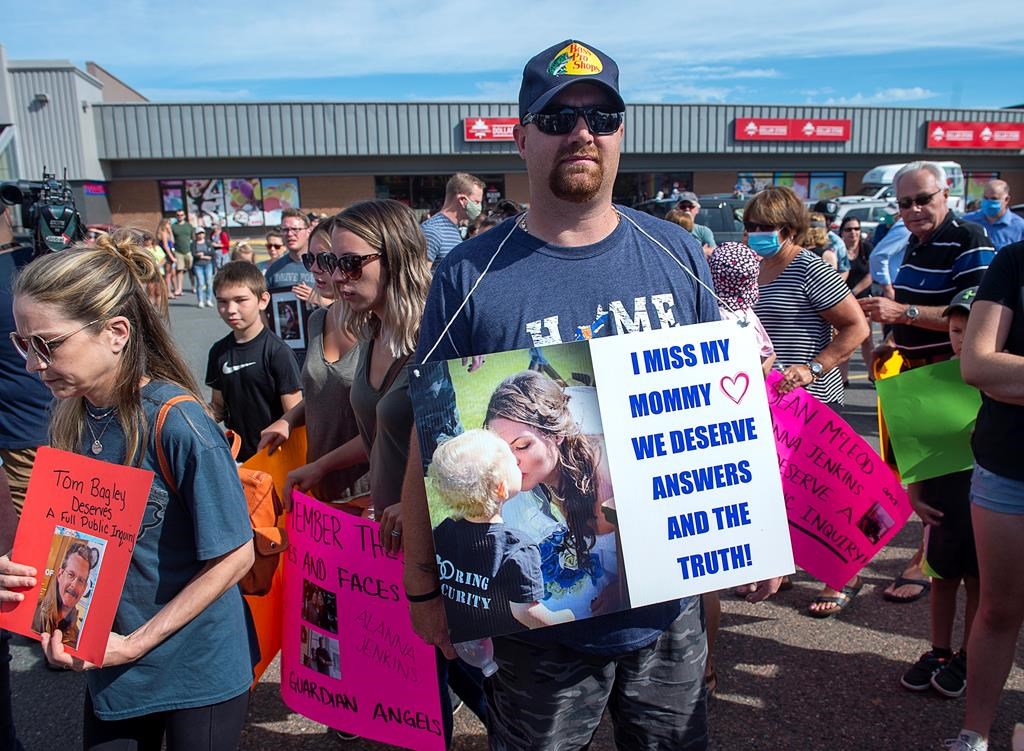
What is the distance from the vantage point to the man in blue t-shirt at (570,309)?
5.77ft

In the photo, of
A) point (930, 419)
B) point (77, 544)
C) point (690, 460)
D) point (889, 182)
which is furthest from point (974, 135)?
point (77, 544)

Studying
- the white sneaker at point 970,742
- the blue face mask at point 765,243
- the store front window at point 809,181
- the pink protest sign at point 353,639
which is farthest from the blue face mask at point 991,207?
the store front window at point 809,181

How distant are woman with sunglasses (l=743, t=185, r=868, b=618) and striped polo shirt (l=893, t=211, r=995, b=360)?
50cm

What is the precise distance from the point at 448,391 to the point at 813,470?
77.7 inches

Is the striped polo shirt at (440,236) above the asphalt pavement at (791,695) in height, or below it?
above

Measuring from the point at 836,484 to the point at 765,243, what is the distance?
136 centimetres

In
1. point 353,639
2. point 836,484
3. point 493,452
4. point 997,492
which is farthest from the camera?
point 836,484

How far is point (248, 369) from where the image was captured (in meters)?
4.01

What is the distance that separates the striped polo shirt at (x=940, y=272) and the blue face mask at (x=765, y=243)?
880mm

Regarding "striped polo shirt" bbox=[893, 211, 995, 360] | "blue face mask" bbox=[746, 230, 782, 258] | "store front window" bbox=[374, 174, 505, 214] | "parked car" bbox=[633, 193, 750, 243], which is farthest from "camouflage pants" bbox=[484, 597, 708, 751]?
"store front window" bbox=[374, 174, 505, 214]

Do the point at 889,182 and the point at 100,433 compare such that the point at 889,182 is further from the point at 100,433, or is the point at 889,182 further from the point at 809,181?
the point at 100,433

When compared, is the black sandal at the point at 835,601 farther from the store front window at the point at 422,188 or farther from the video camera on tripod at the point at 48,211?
the store front window at the point at 422,188

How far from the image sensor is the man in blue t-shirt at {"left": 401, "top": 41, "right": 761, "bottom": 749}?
1760 mm

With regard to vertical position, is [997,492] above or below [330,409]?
below
